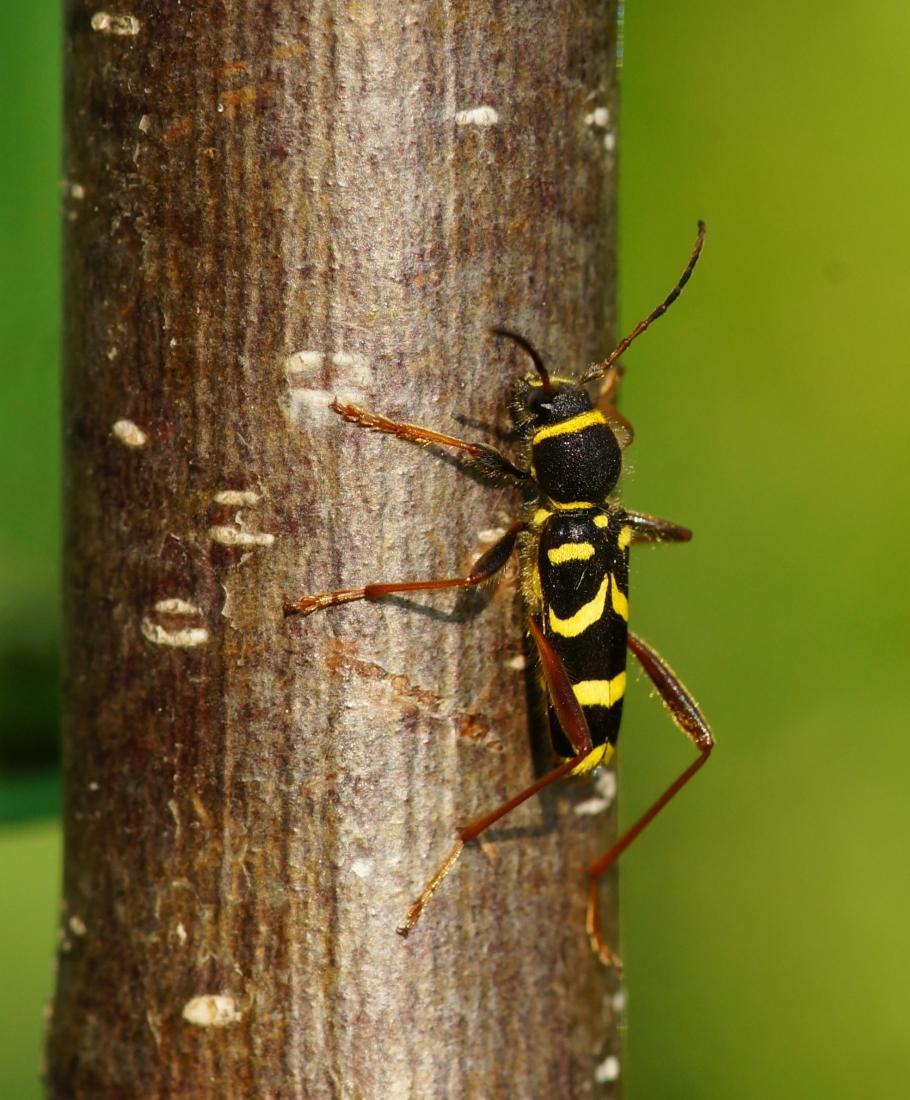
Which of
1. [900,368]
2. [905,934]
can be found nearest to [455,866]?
[905,934]

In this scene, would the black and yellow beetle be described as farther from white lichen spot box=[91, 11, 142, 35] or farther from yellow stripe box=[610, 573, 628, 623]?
white lichen spot box=[91, 11, 142, 35]

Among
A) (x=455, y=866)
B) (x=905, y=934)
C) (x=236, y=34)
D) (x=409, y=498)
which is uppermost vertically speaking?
(x=236, y=34)

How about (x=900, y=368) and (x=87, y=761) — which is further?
(x=900, y=368)

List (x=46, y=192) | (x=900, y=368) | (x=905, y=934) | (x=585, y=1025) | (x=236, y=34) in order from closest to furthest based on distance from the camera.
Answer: (x=236, y=34) → (x=585, y=1025) → (x=46, y=192) → (x=905, y=934) → (x=900, y=368)

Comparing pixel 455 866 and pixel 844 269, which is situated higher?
pixel 844 269

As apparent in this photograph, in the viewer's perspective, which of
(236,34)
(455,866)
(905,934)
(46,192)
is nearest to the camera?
(236,34)

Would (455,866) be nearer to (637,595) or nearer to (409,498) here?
(409,498)

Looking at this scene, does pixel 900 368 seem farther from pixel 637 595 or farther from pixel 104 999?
pixel 104 999
